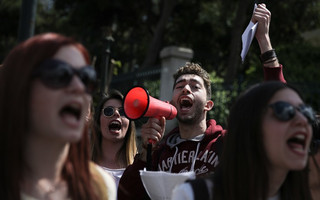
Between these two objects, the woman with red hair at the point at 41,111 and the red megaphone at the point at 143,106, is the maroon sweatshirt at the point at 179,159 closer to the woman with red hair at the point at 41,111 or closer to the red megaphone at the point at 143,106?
the red megaphone at the point at 143,106

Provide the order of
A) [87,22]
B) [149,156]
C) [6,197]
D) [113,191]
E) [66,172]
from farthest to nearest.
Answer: [87,22], [149,156], [113,191], [66,172], [6,197]

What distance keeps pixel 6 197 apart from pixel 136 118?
66.6 inches

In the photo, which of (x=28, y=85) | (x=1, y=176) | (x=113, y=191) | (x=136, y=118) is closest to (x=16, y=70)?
(x=28, y=85)

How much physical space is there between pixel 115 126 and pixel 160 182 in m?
1.75

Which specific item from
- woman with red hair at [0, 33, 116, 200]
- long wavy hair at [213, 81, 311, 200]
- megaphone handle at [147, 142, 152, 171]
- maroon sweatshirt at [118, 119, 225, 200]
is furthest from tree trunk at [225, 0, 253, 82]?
woman with red hair at [0, 33, 116, 200]

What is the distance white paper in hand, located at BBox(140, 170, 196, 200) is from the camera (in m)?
2.95

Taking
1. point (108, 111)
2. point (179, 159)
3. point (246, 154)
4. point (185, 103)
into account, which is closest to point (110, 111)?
point (108, 111)

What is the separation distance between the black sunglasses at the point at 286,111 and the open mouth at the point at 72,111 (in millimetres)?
930

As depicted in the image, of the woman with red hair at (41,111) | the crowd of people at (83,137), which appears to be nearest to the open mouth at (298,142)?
the crowd of people at (83,137)

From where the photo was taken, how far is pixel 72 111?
2.00 meters

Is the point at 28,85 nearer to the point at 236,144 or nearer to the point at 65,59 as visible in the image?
the point at 65,59

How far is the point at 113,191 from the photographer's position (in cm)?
234

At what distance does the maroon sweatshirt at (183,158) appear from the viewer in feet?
11.5

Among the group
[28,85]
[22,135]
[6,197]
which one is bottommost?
[6,197]
